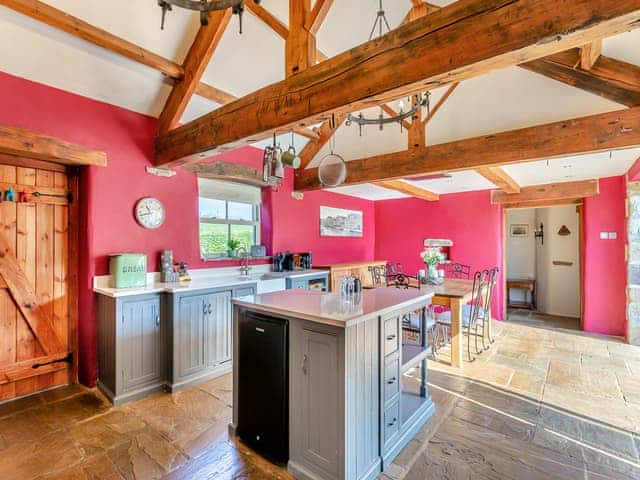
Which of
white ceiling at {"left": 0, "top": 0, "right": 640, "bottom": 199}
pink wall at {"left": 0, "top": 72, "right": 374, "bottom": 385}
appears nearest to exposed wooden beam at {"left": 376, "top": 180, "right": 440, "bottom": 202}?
white ceiling at {"left": 0, "top": 0, "right": 640, "bottom": 199}

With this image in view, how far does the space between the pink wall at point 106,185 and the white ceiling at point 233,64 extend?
0.45ft

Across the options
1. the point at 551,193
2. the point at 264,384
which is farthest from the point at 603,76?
the point at 264,384

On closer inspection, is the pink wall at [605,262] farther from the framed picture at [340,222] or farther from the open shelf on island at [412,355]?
the open shelf on island at [412,355]

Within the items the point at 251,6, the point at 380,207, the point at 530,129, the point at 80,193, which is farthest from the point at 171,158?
the point at 380,207

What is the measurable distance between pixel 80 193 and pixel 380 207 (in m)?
5.59

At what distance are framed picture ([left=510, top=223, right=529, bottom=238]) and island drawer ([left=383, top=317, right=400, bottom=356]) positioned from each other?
6270 millimetres

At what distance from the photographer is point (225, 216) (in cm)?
423

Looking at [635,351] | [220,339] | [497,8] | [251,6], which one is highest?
[251,6]

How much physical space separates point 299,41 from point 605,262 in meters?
5.48

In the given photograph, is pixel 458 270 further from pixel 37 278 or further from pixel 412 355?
pixel 37 278

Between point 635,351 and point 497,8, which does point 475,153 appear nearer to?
point 497,8

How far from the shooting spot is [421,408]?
7.86 ft

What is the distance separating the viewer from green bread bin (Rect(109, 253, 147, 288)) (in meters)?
2.85

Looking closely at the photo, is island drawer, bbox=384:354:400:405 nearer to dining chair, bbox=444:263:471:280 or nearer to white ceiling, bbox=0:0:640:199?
white ceiling, bbox=0:0:640:199
